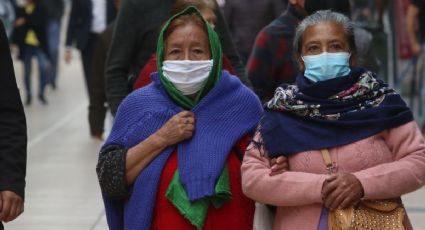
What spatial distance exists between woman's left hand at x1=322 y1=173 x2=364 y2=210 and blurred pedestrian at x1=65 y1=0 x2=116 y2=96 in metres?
8.72

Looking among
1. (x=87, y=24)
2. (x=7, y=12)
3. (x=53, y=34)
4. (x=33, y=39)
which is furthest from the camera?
(x=53, y=34)

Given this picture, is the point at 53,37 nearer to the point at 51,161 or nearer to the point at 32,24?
the point at 32,24

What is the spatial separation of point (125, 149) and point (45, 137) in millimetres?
8532

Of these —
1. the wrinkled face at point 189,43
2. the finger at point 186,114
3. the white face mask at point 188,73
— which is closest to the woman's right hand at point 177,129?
the finger at point 186,114

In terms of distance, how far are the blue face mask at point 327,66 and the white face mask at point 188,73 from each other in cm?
39

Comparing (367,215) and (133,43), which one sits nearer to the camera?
(367,215)

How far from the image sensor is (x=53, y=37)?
59.0ft

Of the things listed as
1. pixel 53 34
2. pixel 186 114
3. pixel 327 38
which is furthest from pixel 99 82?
pixel 53 34

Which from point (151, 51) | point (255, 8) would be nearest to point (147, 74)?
point (151, 51)

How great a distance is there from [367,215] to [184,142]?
29.2 inches

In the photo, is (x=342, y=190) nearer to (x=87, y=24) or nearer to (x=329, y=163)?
(x=329, y=163)

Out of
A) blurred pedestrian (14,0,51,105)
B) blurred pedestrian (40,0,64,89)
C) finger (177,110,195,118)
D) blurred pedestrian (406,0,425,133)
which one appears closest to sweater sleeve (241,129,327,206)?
finger (177,110,195,118)

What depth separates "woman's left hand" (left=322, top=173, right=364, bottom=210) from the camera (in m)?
3.83

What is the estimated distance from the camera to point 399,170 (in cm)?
390
